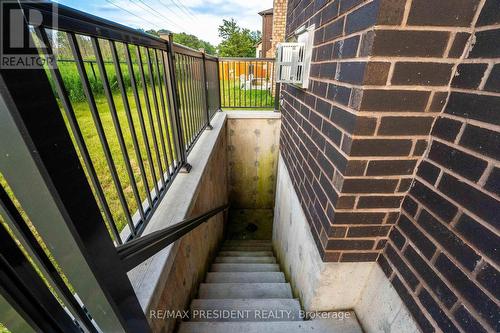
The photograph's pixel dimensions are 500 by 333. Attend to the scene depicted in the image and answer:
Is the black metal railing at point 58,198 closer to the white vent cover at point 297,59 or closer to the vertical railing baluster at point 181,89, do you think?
the vertical railing baluster at point 181,89

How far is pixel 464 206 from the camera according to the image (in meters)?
0.83

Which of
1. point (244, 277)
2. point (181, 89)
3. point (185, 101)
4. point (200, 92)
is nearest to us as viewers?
point (181, 89)

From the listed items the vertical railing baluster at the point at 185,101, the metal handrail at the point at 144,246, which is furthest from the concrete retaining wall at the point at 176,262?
the vertical railing baluster at the point at 185,101

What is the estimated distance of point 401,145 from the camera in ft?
3.39

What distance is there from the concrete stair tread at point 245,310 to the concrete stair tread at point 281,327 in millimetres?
193

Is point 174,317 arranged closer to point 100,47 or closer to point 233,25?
point 100,47

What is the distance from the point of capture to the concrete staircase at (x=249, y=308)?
1.61 metres

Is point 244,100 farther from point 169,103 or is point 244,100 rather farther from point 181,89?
point 169,103

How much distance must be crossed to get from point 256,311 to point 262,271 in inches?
39.3

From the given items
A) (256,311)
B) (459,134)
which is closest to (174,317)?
(256,311)

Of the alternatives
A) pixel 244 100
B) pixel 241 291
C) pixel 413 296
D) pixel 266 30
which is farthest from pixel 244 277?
pixel 266 30

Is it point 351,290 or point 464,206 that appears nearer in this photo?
point 464,206

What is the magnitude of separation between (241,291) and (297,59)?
224cm

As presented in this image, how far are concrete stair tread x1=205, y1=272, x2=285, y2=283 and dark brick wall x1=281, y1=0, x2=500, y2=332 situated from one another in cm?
155
